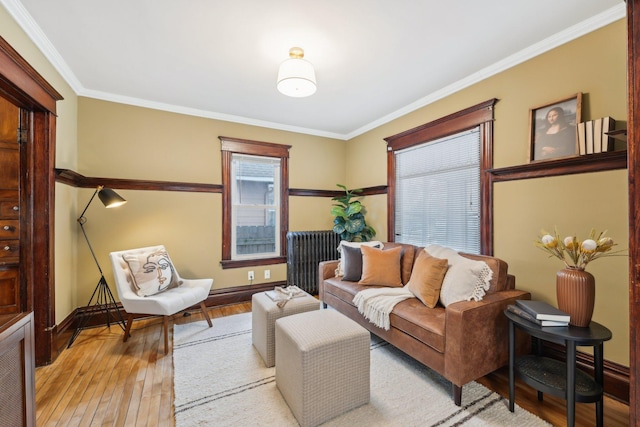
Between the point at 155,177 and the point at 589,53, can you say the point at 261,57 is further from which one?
the point at 589,53

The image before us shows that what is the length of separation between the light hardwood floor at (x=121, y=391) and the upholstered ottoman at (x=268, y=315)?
0.70m

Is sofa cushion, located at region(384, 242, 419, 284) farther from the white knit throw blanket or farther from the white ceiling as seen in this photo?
the white ceiling

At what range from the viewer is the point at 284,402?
68.9 inches

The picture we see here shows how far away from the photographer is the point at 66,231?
266 cm

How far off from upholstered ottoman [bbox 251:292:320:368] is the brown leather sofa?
0.73 m

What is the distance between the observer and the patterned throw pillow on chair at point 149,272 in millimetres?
2604

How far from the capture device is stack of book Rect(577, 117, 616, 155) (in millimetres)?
1788

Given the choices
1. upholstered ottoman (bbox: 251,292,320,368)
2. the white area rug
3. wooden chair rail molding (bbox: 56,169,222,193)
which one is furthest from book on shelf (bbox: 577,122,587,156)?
wooden chair rail molding (bbox: 56,169,222,193)

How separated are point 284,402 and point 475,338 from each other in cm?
134

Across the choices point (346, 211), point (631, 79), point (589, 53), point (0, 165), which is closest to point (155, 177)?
point (0, 165)

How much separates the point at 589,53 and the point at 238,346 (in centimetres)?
372

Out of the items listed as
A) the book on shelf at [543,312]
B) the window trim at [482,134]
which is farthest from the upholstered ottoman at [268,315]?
the window trim at [482,134]

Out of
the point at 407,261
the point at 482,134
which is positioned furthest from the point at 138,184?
the point at 482,134

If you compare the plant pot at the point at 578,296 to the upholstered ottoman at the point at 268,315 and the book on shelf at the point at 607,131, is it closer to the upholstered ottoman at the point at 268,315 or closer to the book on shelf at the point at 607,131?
the book on shelf at the point at 607,131
